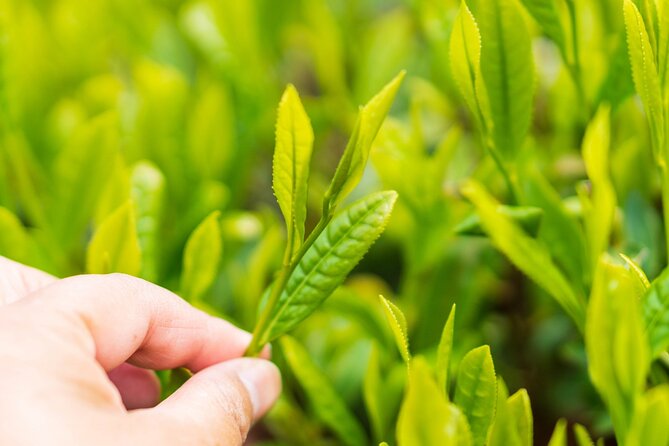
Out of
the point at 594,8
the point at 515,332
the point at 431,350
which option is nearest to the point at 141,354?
the point at 431,350

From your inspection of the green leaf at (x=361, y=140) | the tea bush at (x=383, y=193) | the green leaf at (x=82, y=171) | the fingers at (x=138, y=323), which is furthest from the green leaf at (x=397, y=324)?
the green leaf at (x=82, y=171)

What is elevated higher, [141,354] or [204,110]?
[204,110]

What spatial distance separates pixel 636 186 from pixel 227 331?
543 mm

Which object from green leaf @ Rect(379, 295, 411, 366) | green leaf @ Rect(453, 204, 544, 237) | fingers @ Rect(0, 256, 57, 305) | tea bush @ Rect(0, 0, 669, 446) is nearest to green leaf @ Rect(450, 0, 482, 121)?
tea bush @ Rect(0, 0, 669, 446)

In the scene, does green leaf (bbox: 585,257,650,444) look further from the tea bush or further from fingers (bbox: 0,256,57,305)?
fingers (bbox: 0,256,57,305)

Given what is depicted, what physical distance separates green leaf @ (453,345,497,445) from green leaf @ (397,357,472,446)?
104 mm

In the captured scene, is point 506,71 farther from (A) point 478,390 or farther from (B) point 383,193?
(A) point 478,390

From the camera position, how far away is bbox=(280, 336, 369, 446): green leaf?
90 centimetres

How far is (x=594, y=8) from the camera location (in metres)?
1.18

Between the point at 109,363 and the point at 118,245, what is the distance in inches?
7.7

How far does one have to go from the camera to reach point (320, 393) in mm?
920

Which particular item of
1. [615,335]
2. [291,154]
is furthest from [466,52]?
[615,335]

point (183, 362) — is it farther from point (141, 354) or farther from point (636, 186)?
point (636, 186)

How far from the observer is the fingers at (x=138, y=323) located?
695mm
